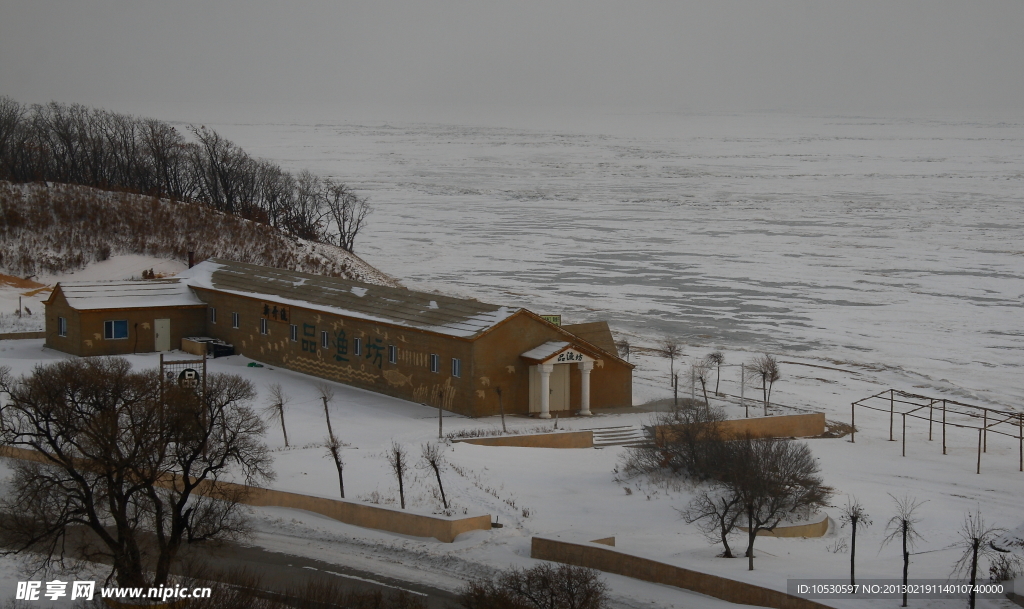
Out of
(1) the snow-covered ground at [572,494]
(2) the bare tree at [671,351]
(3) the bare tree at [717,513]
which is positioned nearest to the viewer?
(1) the snow-covered ground at [572,494]

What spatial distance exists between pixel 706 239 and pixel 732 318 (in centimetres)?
3458

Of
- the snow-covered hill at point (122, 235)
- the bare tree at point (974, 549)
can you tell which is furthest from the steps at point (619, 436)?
the snow-covered hill at point (122, 235)

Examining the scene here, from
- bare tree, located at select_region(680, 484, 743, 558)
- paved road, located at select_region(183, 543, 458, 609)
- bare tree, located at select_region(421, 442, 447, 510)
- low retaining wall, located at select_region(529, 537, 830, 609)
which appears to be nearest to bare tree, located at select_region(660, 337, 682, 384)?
bare tree, located at select_region(421, 442, 447, 510)

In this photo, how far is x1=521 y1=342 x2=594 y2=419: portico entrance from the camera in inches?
1312

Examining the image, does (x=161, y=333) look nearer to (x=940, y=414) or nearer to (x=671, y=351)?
(x=671, y=351)

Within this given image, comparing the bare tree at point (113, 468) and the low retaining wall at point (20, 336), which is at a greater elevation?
the bare tree at point (113, 468)

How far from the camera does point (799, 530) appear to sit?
76.0 ft

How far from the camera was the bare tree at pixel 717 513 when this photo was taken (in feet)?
69.4

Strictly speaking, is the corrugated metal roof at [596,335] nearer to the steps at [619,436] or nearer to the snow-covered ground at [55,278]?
the steps at [619,436]

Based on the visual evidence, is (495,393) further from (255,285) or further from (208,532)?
(208,532)

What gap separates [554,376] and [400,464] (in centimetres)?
1130

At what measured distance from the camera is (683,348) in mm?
47312

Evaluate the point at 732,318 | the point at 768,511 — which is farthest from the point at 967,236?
the point at 768,511

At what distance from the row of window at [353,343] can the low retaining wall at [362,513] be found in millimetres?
10506
